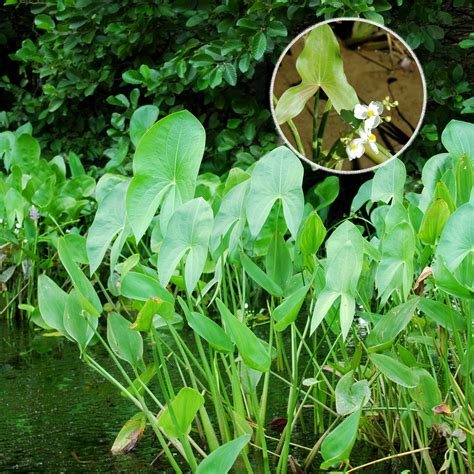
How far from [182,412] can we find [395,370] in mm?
297

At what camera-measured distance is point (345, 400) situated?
1376mm

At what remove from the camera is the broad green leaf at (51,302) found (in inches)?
55.9

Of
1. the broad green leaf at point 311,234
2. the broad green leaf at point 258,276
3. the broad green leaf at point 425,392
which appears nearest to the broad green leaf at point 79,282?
the broad green leaf at point 258,276

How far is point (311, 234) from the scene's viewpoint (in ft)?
4.89

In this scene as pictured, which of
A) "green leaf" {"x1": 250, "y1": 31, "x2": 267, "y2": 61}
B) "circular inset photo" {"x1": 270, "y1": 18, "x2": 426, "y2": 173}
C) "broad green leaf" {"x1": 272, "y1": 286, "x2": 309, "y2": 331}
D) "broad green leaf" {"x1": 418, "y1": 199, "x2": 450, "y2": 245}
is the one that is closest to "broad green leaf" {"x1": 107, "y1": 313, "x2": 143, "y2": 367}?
"broad green leaf" {"x1": 272, "y1": 286, "x2": 309, "y2": 331}

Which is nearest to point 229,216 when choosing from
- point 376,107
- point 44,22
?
point 376,107

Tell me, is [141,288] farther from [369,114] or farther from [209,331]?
[369,114]

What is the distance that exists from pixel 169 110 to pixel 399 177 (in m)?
2.47

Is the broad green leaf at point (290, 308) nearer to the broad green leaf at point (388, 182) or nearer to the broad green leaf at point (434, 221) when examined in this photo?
Result: the broad green leaf at point (434, 221)

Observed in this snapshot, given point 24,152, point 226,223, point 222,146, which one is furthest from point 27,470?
point 222,146

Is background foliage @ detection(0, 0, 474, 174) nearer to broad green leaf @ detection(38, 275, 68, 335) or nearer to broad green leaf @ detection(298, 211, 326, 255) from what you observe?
broad green leaf @ detection(298, 211, 326, 255)

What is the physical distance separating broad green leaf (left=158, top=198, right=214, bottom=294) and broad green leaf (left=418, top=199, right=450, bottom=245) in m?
0.31

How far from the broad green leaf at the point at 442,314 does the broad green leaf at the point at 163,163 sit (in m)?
0.38

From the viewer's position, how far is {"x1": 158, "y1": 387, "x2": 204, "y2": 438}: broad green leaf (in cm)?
122
